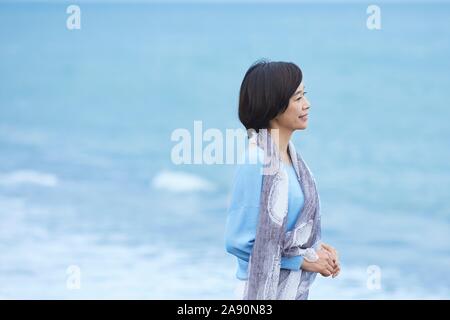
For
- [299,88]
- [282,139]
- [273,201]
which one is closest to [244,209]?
[273,201]

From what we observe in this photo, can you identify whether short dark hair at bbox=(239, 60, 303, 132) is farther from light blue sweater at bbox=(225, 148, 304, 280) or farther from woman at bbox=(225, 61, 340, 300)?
light blue sweater at bbox=(225, 148, 304, 280)

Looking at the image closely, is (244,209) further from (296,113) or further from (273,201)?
(296,113)

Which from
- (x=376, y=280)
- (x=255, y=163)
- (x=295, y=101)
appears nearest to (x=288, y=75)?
(x=295, y=101)

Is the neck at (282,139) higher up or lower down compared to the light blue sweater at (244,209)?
higher up

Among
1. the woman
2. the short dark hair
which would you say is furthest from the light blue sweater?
the short dark hair

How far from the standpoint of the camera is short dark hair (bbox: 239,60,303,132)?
7.20 feet

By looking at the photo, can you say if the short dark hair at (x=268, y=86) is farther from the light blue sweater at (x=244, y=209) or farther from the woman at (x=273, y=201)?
the light blue sweater at (x=244, y=209)

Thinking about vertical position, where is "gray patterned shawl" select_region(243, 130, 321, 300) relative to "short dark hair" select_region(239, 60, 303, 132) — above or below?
below

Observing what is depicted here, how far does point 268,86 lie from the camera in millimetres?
2197

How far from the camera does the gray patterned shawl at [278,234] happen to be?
219cm

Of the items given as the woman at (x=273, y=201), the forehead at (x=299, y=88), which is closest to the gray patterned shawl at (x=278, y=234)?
the woman at (x=273, y=201)

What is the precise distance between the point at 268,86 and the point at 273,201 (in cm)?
27

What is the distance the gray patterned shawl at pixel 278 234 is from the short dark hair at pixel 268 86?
0.24 feet
